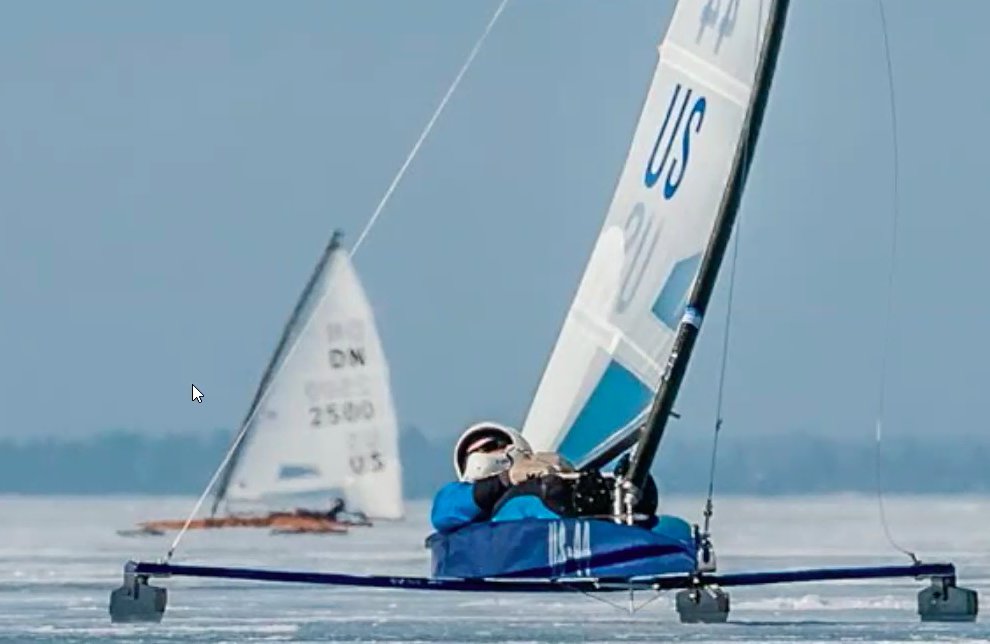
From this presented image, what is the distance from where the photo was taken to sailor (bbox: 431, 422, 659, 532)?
1606 centimetres

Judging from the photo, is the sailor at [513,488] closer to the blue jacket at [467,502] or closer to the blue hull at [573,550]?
the blue jacket at [467,502]

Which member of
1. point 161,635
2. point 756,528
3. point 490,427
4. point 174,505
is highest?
point 174,505

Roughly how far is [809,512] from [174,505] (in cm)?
1327

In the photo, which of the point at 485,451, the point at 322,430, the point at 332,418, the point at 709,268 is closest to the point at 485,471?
the point at 485,451

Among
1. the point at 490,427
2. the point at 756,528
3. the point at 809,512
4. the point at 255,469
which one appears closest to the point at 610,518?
the point at 490,427

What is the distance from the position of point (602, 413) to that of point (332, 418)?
15.1 m

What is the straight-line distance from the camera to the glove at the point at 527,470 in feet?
53.0

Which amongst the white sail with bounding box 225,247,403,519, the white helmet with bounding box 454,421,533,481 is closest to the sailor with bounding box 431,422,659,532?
the white helmet with bounding box 454,421,533,481

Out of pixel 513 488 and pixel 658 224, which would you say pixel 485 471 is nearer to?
pixel 513 488

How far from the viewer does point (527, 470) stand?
1619 centimetres

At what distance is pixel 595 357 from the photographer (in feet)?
56.5

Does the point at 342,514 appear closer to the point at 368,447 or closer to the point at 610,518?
the point at 368,447

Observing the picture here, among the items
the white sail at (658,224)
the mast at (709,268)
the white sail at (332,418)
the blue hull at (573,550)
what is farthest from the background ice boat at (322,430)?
the blue hull at (573,550)

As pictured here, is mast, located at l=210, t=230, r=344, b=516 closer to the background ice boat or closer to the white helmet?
the background ice boat
